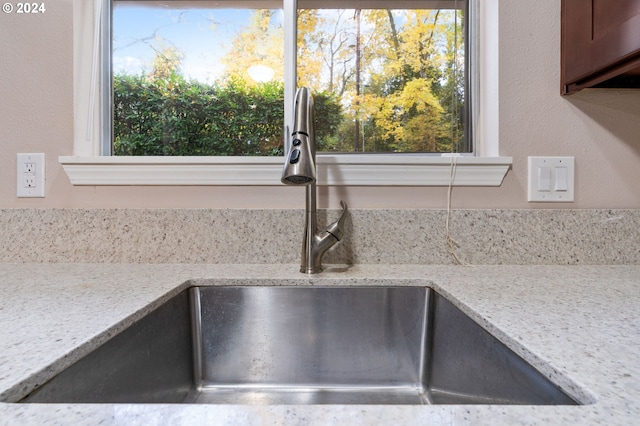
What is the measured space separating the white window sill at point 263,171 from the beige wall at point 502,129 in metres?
0.02

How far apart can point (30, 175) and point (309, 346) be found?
2.86ft

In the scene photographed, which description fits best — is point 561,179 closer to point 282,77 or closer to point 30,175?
point 282,77

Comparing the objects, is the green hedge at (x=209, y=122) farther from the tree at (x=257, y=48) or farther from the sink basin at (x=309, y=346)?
the sink basin at (x=309, y=346)

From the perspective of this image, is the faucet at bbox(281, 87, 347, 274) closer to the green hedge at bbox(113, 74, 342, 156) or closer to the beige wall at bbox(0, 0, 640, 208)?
the beige wall at bbox(0, 0, 640, 208)

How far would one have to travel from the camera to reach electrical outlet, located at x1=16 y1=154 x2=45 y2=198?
950 millimetres

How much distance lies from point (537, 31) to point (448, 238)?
0.60m

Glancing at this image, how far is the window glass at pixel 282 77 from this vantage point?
3.42 feet

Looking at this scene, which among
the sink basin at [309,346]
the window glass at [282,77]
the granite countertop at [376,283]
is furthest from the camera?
the window glass at [282,77]

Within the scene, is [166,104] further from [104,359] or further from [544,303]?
[544,303]

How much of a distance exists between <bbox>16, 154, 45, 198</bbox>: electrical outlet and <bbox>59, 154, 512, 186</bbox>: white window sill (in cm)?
8

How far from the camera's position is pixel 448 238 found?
2.99 feet

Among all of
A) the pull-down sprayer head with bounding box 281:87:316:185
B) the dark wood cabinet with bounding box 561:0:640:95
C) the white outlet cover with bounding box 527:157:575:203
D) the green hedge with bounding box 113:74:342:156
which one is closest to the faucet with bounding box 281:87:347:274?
the pull-down sprayer head with bounding box 281:87:316:185

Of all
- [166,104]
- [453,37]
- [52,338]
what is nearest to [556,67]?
[453,37]

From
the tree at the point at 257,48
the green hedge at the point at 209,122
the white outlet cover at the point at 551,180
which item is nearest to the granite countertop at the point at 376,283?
the white outlet cover at the point at 551,180
